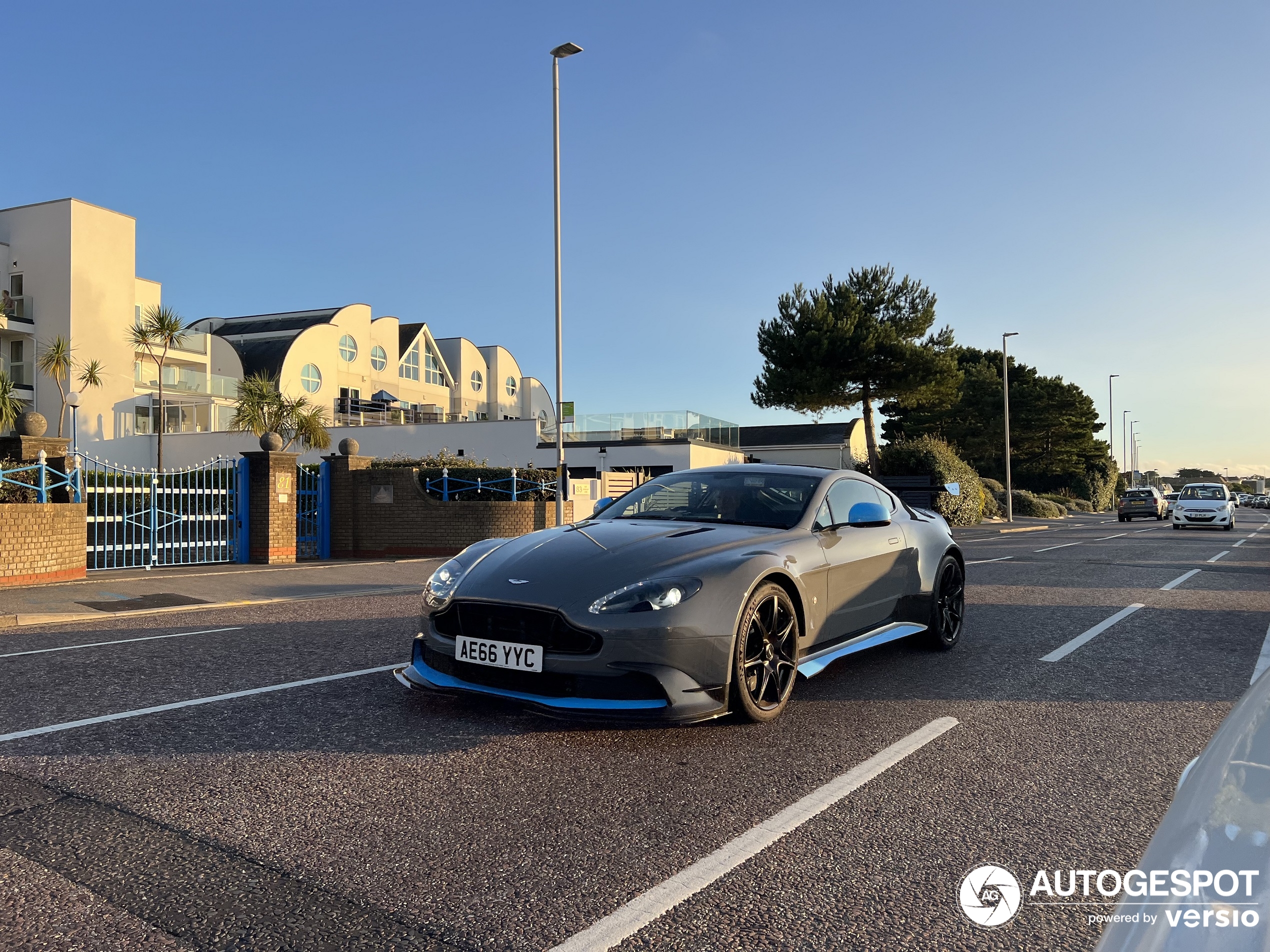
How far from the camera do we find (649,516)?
222 inches

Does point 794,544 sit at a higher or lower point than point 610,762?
higher

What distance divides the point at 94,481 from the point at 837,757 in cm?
1370

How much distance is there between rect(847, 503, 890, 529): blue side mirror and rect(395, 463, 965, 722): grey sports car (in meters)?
0.02

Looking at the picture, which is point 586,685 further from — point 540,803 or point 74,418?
point 74,418

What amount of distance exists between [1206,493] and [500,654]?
34.4 m

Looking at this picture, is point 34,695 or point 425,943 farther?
point 34,695

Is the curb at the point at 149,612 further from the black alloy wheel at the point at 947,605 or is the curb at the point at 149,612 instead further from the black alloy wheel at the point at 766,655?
the black alloy wheel at the point at 766,655

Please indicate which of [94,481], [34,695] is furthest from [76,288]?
[34,695]

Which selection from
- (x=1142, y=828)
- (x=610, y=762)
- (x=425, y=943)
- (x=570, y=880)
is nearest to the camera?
(x=425, y=943)

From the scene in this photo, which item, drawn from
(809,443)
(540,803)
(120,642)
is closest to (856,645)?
(540,803)

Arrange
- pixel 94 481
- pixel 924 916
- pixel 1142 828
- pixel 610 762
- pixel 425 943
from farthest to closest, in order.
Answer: pixel 94 481
pixel 610 762
pixel 1142 828
pixel 924 916
pixel 425 943

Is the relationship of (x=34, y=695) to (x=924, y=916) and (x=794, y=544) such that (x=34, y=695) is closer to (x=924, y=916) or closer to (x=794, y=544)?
(x=794, y=544)

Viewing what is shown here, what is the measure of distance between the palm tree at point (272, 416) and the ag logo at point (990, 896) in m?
31.1

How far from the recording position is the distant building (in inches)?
2108
